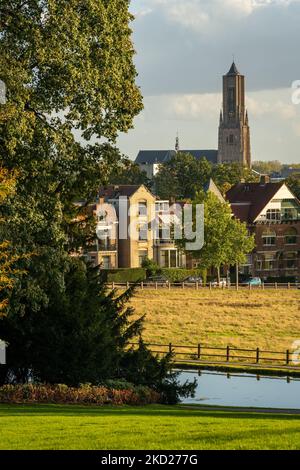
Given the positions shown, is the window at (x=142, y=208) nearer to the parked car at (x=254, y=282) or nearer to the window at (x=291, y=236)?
the parked car at (x=254, y=282)

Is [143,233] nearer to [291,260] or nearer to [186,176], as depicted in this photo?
[291,260]

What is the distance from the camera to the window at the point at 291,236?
109688 mm

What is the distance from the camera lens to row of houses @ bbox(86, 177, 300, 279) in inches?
3839

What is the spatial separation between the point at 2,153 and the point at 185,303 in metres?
46.6

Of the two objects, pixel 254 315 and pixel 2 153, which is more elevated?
pixel 2 153

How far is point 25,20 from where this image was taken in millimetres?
28500

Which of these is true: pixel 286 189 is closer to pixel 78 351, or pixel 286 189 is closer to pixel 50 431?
pixel 78 351

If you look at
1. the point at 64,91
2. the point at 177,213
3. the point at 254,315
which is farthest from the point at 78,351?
the point at 177,213

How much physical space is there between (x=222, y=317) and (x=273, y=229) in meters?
42.8

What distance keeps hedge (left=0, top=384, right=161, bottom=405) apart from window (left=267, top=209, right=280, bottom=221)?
80330mm

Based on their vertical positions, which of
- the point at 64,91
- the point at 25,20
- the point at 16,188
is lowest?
the point at 16,188

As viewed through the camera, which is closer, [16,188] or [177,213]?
[16,188]

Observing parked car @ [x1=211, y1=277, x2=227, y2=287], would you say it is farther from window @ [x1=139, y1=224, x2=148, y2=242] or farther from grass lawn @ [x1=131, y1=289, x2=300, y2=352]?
window @ [x1=139, y1=224, x2=148, y2=242]

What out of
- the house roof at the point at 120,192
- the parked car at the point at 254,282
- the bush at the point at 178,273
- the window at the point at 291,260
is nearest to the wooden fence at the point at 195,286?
the parked car at the point at 254,282
